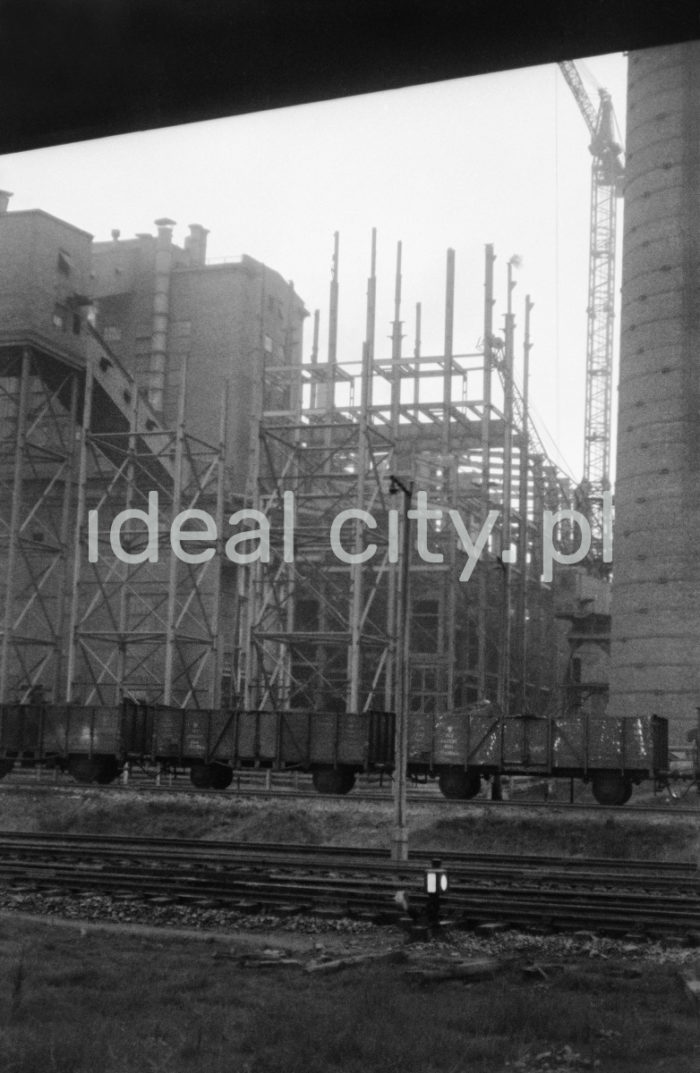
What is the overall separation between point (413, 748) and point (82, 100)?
79.6ft

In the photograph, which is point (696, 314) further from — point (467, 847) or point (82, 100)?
point (82, 100)

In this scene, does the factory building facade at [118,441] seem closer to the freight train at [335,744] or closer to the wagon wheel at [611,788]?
the freight train at [335,744]

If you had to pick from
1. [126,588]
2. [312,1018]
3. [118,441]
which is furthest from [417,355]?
[312,1018]

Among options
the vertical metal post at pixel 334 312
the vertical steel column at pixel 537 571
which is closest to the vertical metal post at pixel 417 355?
the vertical metal post at pixel 334 312

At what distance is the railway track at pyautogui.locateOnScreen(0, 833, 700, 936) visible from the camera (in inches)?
492

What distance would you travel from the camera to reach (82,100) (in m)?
4.33

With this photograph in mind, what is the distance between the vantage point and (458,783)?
27703 mm

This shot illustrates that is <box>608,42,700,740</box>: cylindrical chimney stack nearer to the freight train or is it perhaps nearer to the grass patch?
the freight train

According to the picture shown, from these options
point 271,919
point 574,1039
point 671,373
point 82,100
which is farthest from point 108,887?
point 671,373

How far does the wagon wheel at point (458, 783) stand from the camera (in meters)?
27.7

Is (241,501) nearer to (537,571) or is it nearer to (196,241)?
(537,571)

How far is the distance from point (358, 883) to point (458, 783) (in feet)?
45.2

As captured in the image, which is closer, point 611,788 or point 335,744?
point 611,788

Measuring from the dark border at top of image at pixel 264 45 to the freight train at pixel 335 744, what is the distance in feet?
77.5
